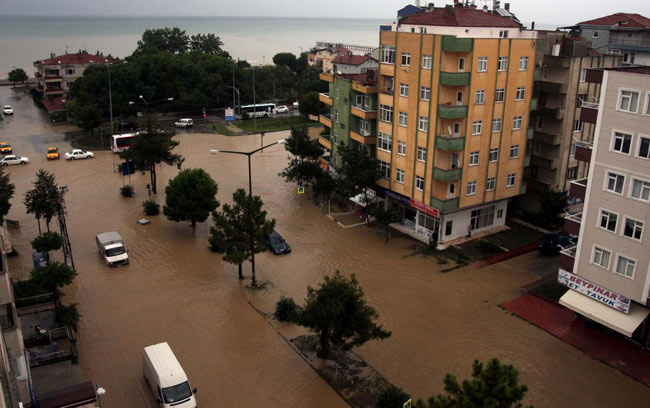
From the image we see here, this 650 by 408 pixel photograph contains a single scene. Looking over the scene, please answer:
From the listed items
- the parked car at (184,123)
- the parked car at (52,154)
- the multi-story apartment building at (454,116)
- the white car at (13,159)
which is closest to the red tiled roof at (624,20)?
the multi-story apartment building at (454,116)

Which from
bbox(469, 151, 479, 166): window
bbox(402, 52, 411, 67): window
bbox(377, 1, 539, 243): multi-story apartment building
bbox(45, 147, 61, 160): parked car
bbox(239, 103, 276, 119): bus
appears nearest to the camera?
bbox(377, 1, 539, 243): multi-story apartment building

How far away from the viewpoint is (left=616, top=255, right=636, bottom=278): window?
2320 cm

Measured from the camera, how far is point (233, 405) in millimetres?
21047

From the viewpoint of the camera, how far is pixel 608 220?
23.9m

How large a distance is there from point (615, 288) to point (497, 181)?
13263 mm

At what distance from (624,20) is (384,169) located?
95.9 ft

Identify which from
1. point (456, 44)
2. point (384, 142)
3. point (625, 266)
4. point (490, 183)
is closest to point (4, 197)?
point (384, 142)

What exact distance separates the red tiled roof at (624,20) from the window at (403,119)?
88.0 feet

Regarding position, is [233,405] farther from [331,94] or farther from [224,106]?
[224,106]

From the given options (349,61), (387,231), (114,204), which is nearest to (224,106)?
(349,61)

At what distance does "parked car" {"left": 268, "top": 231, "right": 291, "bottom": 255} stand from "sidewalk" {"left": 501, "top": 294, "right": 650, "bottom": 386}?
13587 mm

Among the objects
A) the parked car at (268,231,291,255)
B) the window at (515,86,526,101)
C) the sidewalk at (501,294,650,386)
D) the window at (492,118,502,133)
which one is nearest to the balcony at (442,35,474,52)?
the window at (492,118,502,133)

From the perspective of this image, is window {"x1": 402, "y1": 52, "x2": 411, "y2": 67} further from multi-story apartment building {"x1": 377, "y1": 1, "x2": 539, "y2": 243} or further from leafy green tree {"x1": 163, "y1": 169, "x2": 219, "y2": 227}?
leafy green tree {"x1": 163, "y1": 169, "x2": 219, "y2": 227}

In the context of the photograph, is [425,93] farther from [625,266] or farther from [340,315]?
[340,315]
